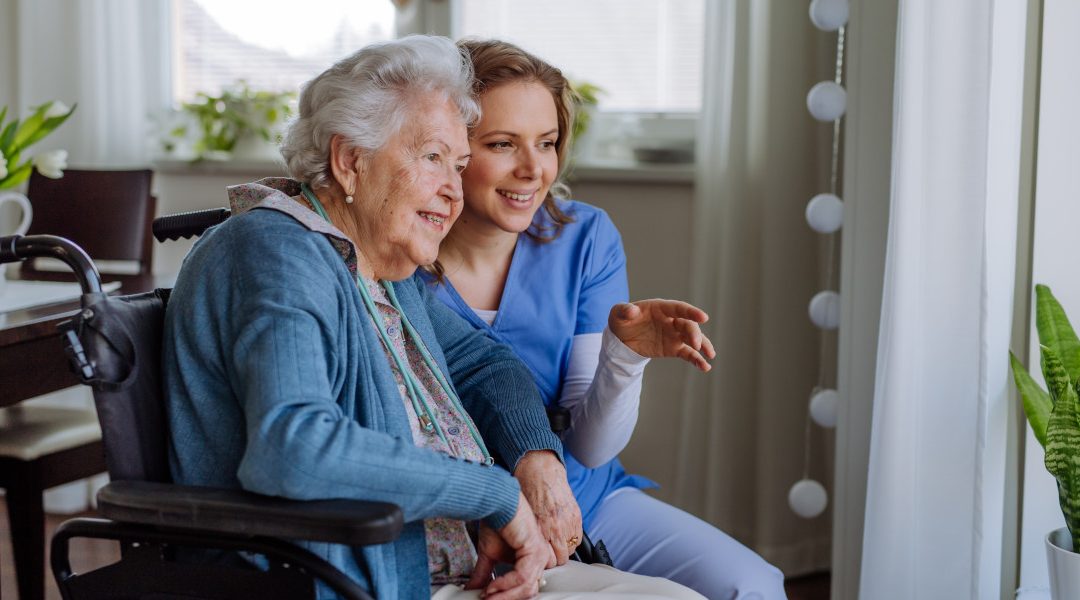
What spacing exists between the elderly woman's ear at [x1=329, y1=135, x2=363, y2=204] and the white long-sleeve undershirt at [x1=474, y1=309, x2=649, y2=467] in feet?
1.48

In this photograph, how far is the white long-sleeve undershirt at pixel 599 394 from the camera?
1.62 m

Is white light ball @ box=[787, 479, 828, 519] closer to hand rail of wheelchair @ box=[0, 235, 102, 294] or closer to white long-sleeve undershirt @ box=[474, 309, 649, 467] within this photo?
white long-sleeve undershirt @ box=[474, 309, 649, 467]

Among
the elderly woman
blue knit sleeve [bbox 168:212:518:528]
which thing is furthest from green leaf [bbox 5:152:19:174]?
blue knit sleeve [bbox 168:212:518:528]

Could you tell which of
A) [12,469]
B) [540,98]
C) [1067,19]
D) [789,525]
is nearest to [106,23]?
[12,469]

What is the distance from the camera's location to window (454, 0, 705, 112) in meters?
3.07

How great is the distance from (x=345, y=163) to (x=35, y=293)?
1.21 m

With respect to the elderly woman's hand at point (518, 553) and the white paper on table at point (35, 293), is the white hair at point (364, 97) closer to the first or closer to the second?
the elderly woman's hand at point (518, 553)

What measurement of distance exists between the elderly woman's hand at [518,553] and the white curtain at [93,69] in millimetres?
2557

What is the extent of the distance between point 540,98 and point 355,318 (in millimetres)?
618

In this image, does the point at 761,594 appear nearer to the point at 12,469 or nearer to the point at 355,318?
the point at 355,318

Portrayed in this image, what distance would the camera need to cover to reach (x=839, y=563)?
7.21 ft

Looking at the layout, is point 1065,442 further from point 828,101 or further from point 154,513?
point 154,513

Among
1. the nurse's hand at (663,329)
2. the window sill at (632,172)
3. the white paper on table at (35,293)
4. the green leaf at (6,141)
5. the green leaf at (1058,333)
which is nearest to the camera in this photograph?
the nurse's hand at (663,329)

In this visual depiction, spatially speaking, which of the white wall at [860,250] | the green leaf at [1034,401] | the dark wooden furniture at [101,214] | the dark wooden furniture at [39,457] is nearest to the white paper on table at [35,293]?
the dark wooden furniture at [39,457]
